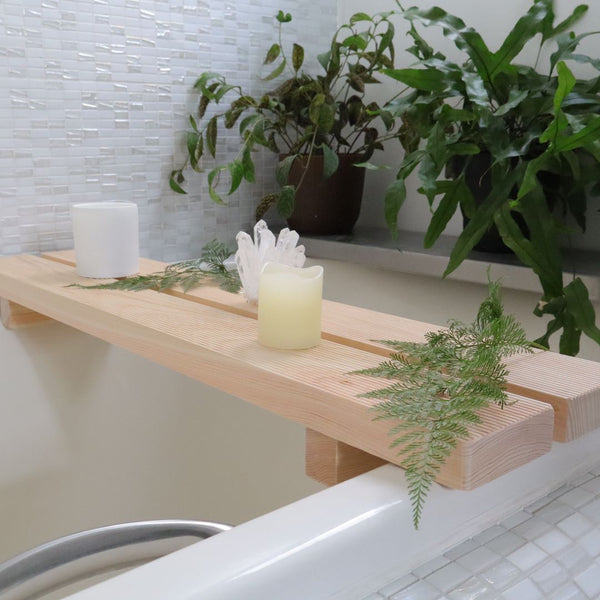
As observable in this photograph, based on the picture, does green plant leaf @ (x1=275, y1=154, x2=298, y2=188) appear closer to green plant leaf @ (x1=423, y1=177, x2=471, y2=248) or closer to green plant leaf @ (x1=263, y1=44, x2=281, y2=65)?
green plant leaf @ (x1=263, y1=44, x2=281, y2=65)

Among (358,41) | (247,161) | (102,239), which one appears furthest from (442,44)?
(102,239)

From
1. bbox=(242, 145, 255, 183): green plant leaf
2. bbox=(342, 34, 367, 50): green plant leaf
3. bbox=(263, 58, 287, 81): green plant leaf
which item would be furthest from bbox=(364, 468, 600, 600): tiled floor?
bbox=(263, 58, 287, 81): green plant leaf

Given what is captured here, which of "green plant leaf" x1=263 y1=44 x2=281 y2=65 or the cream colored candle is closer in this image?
the cream colored candle

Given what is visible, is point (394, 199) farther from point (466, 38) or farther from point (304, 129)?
point (304, 129)

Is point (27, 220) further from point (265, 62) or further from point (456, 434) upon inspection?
point (456, 434)

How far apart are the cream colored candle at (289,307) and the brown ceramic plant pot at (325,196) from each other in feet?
3.29

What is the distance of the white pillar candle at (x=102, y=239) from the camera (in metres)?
1.50

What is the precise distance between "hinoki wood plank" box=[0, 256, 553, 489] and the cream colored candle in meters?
0.02

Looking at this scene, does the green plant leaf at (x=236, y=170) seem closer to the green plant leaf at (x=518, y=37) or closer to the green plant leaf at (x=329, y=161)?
the green plant leaf at (x=329, y=161)

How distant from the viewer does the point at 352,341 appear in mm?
1081

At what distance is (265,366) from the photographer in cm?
95

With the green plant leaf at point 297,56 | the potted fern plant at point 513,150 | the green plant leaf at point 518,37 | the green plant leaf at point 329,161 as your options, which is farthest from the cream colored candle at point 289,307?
the green plant leaf at point 297,56

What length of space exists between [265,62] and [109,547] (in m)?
1.56

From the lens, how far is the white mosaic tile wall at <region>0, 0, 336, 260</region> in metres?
1.70
